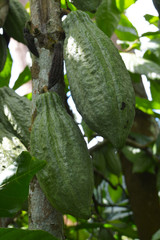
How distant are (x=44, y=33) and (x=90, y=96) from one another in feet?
0.92

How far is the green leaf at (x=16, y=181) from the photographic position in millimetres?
697

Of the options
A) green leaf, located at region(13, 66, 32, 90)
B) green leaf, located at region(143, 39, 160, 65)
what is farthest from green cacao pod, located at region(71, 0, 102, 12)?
green leaf, located at region(143, 39, 160, 65)

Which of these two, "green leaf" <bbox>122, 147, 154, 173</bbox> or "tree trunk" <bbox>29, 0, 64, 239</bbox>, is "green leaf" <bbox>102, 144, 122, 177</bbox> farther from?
"tree trunk" <bbox>29, 0, 64, 239</bbox>

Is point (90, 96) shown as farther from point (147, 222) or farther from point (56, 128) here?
point (147, 222)

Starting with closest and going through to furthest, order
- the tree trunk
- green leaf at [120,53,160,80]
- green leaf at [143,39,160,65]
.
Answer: the tree trunk → green leaf at [120,53,160,80] → green leaf at [143,39,160,65]

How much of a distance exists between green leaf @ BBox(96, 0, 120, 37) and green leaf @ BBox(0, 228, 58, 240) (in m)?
1.07

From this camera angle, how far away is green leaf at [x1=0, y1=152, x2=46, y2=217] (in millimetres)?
697

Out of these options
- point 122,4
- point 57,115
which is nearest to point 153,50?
point 122,4

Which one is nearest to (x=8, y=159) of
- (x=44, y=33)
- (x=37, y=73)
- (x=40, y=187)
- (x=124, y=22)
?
(x=40, y=187)

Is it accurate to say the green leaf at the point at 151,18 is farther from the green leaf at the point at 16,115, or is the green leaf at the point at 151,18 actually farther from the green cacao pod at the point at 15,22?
the green leaf at the point at 16,115

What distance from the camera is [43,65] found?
0.95 m

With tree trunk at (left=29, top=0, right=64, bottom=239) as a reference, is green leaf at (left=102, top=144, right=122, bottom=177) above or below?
below

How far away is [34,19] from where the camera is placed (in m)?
1.00

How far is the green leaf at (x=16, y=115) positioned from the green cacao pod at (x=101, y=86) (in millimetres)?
331
